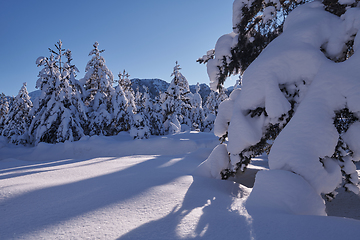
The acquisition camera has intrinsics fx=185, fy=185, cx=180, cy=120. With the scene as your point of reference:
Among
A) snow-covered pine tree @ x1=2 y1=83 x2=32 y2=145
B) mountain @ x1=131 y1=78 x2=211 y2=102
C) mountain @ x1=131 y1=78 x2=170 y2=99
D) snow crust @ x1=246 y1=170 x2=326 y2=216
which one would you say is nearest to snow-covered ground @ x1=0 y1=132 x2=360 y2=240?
snow crust @ x1=246 y1=170 x2=326 y2=216

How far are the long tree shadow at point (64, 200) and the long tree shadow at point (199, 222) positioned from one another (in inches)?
29.0

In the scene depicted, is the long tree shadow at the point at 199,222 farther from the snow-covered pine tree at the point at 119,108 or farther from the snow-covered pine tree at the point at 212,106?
the snow-covered pine tree at the point at 212,106

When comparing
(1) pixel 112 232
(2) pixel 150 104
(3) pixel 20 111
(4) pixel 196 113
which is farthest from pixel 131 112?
(1) pixel 112 232

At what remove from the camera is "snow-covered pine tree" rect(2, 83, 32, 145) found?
17.1m

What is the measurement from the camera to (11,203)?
2.29m

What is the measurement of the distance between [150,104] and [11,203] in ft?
64.3

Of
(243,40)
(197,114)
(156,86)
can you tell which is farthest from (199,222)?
(156,86)

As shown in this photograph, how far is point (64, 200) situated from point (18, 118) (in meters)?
21.8

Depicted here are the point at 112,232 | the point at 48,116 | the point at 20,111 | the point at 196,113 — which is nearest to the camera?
the point at 112,232

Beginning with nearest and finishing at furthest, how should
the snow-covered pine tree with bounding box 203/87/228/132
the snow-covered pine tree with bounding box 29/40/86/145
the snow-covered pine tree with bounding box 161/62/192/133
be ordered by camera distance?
the snow-covered pine tree with bounding box 29/40/86/145 < the snow-covered pine tree with bounding box 161/62/192/133 < the snow-covered pine tree with bounding box 203/87/228/132

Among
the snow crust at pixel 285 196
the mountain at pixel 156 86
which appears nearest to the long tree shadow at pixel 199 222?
the snow crust at pixel 285 196

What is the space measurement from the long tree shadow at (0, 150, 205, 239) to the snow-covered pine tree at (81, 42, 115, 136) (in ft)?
48.5

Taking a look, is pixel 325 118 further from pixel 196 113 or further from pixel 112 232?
pixel 196 113

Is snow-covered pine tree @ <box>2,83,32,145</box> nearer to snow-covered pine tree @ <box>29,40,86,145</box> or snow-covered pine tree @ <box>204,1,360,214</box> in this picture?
snow-covered pine tree @ <box>29,40,86,145</box>
